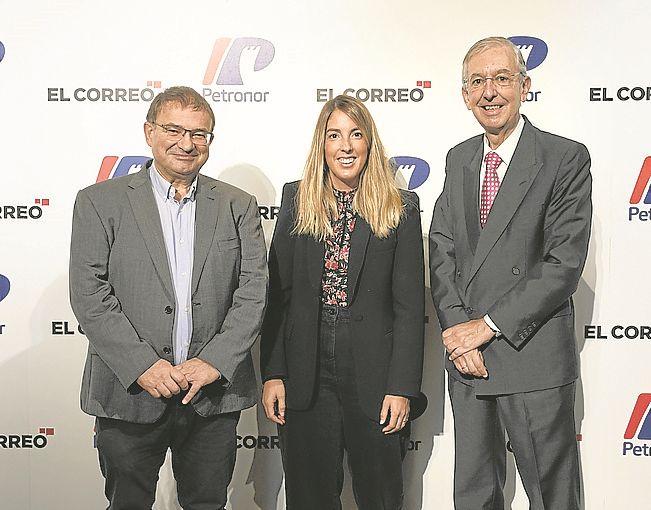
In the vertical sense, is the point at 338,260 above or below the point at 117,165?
below

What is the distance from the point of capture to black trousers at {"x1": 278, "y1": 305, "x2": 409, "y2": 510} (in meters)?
2.62

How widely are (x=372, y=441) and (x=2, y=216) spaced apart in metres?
1.77

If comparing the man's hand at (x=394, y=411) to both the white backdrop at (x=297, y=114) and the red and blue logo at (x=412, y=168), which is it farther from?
the red and blue logo at (x=412, y=168)

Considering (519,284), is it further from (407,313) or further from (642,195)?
(642,195)

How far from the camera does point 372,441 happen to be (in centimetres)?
263

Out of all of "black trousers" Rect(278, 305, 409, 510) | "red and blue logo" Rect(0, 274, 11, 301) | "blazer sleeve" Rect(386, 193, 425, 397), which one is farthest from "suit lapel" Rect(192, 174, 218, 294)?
"red and blue logo" Rect(0, 274, 11, 301)

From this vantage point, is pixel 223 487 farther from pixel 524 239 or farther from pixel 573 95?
pixel 573 95

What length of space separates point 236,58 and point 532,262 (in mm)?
1500

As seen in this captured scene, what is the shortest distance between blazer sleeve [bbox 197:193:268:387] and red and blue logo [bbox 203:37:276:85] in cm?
89

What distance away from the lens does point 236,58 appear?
3.27 m

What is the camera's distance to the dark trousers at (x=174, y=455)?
247cm

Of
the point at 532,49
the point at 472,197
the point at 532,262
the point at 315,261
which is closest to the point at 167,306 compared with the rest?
the point at 315,261

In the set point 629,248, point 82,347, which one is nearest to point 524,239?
point 629,248

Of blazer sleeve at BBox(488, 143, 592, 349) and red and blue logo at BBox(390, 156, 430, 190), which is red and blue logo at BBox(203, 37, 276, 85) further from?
blazer sleeve at BBox(488, 143, 592, 349)
